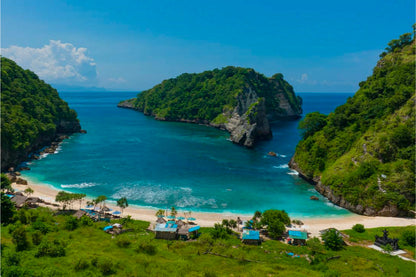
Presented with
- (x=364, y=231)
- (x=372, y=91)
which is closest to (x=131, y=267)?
(x=364, y=231)

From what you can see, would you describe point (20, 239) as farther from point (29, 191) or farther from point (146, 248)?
point (29, 191)

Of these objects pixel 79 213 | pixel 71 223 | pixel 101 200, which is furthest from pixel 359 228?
pixel 79 213

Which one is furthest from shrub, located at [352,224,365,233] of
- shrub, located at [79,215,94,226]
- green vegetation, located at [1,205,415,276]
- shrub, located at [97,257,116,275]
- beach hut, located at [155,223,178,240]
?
shrub, located at [79,215,94,226]

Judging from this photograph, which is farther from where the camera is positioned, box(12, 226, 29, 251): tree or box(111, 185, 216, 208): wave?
box(111, 185, 216, 208): wave

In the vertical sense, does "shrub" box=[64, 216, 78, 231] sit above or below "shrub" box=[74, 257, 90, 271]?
below

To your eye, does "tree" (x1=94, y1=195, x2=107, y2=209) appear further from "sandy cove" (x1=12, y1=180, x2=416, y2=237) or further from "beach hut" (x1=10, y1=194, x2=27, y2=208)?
"beach hut" (x1=10, y1=194, x2=27, y2=208)
